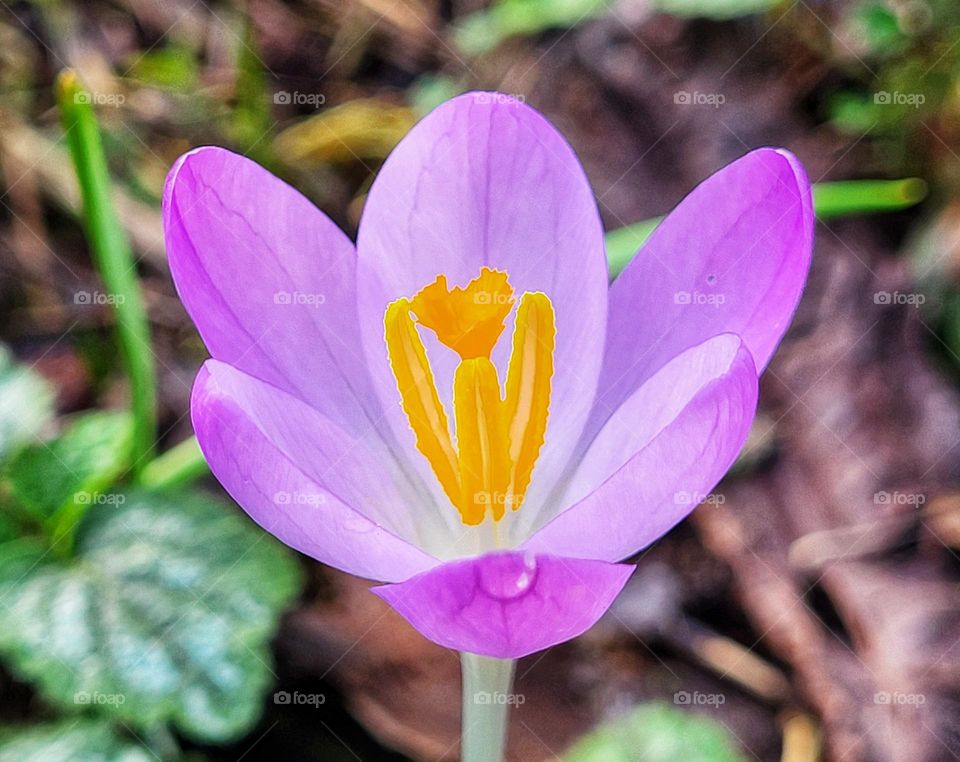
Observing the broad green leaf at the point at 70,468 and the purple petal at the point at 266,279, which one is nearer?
the purple petal at the point at 266,279

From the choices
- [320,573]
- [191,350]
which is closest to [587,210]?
[320,573]

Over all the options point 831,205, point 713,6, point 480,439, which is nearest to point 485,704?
point 480,439

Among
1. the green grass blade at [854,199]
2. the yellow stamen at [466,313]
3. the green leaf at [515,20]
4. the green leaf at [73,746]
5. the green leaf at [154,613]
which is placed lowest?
the green leaf at [73,746]

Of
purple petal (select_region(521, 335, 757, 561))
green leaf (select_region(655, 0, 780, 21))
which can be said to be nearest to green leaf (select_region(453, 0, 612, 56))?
green leaf (select_region(655, 0, 780, 21))

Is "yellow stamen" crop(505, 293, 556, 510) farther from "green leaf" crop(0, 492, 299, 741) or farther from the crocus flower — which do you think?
"green leaf" crop(0, 492, 299, 741)

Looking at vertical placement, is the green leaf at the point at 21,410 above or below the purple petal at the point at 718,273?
below

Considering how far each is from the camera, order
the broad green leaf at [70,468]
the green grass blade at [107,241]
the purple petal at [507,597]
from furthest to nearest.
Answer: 1. the broad green leaf at [70,468]
2. the green grass blade at [107,241]
3. the purple petal at [507,597]

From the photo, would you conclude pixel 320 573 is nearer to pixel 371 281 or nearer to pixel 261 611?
pixel 261 611

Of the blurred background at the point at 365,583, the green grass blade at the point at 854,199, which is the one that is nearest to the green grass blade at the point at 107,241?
the blurred background at the point at 365,583

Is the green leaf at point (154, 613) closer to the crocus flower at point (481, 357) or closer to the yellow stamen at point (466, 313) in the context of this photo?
the crocus flower at point (481, 357)
